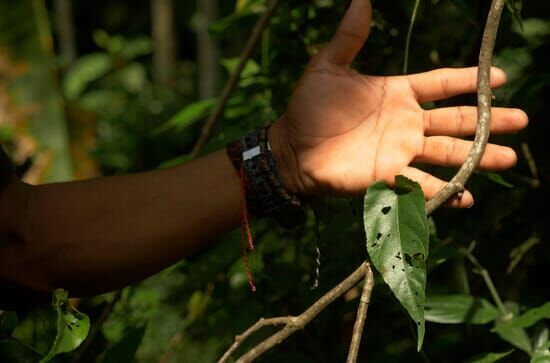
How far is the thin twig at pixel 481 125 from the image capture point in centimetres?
83

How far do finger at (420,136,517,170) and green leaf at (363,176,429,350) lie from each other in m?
0.20

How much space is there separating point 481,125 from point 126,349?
0.56 metres

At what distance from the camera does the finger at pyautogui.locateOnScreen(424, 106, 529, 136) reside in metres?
1.00

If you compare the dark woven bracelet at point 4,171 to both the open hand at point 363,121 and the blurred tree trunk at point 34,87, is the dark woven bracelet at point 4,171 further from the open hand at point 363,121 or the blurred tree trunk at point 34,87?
the blurred tree trunk at point 34,87

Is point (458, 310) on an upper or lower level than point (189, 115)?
lower

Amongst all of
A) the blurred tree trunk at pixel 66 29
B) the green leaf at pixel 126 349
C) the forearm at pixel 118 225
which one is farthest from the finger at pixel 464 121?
the blurred tree trunk at pixel 66 29

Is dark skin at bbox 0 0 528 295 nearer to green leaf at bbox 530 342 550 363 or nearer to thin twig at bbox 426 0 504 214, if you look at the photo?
thin twig at bbox 426 0 504 214

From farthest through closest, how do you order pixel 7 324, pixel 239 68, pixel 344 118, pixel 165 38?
pixel 165 38 < pixel 239 68 < pixel 344 118 < pixel 7 324

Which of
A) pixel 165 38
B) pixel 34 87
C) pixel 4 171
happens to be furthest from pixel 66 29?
pixel 4 171

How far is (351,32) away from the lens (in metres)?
1.06

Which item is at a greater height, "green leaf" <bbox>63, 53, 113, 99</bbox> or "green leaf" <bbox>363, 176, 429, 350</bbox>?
"green leaf" <bbox>363, 176, 429, 350</bbox>

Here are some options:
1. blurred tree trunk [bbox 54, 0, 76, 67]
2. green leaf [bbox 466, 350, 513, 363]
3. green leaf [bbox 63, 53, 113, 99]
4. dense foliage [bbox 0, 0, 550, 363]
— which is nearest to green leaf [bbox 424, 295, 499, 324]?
dense foliage [bbox 0, 0, 550, 363]

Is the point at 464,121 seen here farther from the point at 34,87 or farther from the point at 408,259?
the point at 34,87

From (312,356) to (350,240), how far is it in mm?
250
